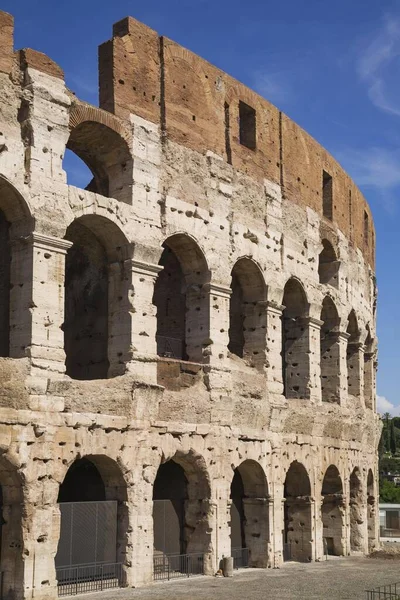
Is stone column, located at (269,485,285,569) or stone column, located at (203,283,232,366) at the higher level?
stone column, located at (203,283,232,366)

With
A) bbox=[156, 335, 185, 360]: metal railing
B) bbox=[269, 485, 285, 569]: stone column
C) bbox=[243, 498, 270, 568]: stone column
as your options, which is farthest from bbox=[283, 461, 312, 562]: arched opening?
bbox=[156, 335, 185, 360]: metal railing

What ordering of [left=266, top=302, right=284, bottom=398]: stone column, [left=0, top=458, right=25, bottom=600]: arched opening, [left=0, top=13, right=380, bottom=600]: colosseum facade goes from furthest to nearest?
[left=266, top=302, right=284, bottom=398]: stone column
[left=0, top=13, right=380, bottom=600]: colosseum facade
[left=0, top=458, right=25, bottom=600]: arched opening

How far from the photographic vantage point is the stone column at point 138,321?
15812 mm

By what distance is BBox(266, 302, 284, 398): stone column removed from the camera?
64.1 feet

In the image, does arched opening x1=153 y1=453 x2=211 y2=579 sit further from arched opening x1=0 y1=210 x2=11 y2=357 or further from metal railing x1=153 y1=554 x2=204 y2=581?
arched opening x1=0 y1=210 x2=11 y2=357

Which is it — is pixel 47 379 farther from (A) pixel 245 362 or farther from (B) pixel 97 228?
(A) pixel 245 362

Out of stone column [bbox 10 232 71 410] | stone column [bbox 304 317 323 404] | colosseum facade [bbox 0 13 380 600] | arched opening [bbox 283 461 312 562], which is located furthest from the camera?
stone column [bbox 304 317 323 404]

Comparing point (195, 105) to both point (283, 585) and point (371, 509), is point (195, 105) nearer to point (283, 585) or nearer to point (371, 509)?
point (283, 585)

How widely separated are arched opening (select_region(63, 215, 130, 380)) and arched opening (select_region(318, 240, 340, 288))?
23.7 ft

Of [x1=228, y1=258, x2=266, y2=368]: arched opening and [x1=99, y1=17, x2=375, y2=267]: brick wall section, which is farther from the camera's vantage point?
[x1=228, y1=258, x2=266, y2=368]: arched opening

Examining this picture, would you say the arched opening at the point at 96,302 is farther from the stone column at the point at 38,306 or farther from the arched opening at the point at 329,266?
the arched opening at the point at 329,266

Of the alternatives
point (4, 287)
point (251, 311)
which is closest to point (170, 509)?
point (251, 311)

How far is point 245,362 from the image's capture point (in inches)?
768

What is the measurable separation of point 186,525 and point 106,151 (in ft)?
24.3
